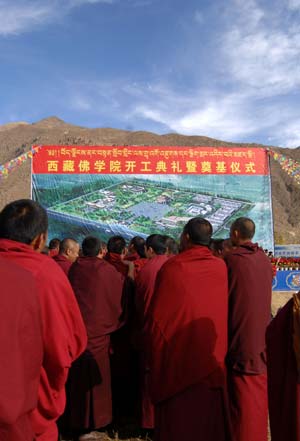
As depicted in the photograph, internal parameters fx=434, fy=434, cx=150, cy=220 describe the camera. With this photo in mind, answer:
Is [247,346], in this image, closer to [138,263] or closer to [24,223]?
[24,223]

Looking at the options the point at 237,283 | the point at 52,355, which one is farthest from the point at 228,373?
the point at 52,355

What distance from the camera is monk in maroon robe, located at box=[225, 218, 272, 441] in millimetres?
2852

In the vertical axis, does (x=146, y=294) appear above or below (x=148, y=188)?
below

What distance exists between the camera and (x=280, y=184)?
52.1 m

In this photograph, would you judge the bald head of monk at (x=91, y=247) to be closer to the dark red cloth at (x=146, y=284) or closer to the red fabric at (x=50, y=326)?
the dark red cloth at (x=146, y=284)

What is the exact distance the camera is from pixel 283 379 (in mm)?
2182

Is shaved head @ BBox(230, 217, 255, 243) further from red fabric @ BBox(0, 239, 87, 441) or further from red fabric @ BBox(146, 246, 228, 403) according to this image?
red fabric @ BBox(0, 239, 87, 441)

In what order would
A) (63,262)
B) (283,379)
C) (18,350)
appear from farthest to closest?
1. (63,262)
2. (283,379)
3. (18,350)

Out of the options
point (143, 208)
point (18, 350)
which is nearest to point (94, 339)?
point (18, 350)

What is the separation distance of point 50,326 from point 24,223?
46cm

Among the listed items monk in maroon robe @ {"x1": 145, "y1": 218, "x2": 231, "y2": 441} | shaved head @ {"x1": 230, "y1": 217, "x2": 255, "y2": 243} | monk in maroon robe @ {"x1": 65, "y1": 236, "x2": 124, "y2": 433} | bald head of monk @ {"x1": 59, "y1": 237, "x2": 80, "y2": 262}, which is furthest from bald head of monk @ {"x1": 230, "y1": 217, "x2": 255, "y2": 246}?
bald head of monk @ {"x1": 59, "y1": 237, "x2": 80, "y2": 262}

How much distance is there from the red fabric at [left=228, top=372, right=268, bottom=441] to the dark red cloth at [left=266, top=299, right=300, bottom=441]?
2.13ft

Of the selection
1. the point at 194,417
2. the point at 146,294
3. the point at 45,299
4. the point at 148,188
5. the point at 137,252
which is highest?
the point at 148,188

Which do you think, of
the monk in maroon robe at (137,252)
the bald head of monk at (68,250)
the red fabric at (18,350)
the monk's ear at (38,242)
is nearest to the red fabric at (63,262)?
the bald head of monk at (68,250)
